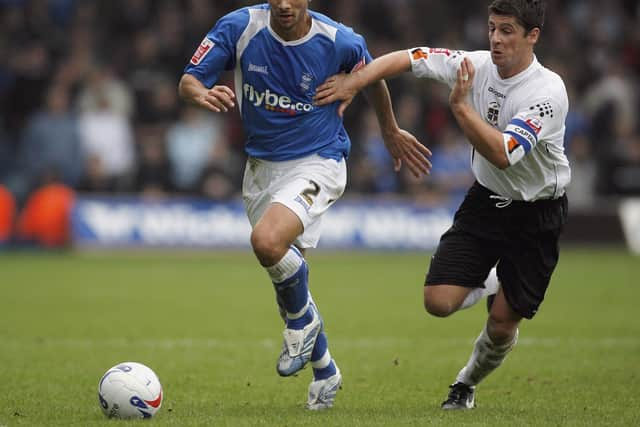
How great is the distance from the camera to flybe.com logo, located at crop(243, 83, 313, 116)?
711 cm

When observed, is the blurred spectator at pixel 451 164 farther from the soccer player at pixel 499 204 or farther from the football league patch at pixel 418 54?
the football league patch at pixel 418 54

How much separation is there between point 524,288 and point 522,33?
1.53 metres

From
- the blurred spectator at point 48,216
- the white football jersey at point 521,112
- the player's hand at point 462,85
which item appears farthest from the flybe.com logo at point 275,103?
the blurred spectator at point 48,216

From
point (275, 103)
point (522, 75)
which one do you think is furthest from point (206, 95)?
point (522, 75)

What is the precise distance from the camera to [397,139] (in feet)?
24.3

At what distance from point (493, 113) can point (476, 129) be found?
656 millimetres

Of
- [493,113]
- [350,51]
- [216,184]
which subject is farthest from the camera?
[216,184]

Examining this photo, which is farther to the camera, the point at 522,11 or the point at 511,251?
the point at 511,251

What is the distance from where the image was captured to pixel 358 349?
9750 mm

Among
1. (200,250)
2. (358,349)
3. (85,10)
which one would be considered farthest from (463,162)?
(358,349)

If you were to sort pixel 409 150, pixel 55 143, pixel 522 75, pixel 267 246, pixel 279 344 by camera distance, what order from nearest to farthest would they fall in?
pixel 267 246
pixel 522 75
pixel 409 150
pixel 279 344
pixel 55 143

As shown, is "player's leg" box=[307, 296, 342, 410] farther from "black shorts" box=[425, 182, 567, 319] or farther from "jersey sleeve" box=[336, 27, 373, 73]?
"jersey sleeve" box=[336, 27, 373, 73]

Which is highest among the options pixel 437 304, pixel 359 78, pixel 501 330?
pixel 359 78

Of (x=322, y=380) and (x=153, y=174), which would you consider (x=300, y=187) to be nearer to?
(x=322, y=380)
